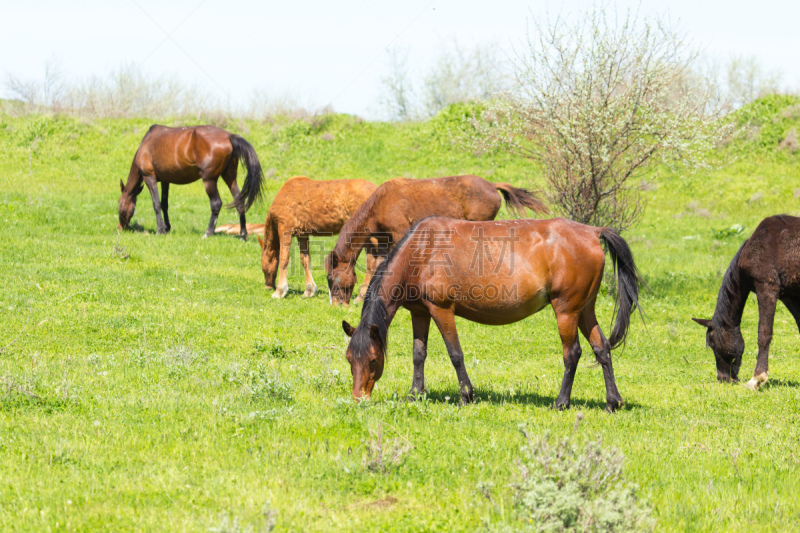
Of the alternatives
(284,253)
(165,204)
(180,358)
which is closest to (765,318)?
(180,358)

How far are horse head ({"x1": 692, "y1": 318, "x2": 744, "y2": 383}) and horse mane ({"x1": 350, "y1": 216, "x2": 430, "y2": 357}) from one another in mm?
5349

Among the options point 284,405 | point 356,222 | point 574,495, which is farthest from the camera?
point 356,222

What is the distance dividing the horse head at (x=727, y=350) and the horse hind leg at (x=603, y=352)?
11.2 feet

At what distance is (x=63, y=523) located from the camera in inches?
160

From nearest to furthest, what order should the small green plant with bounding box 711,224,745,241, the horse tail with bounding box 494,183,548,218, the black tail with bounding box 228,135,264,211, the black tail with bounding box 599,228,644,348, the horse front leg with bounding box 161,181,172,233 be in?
1. the black tail with bounding box 599,228,644,348
2. the horse tail with bounding box 494,183,548,218
3. the black tail with bounding box 228,135,264,211
4. the horse front leg with bounding box 161,181,172,233
5. the small green plant with bounding box 711,224,745,241

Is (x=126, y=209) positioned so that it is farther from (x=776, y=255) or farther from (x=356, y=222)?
(x=776, y=255)

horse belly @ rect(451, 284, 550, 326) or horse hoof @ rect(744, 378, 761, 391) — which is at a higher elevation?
horse belly @ rect(451, 284, 550, 326)

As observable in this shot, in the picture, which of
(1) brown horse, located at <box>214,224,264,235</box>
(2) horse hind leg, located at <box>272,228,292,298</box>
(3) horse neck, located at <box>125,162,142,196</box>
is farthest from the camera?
(1) brown horse, located at <box>214,224,264,235</box>

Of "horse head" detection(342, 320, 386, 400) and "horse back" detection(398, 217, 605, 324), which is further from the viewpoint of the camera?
"horse back" detection(398, 217, 605, 324)

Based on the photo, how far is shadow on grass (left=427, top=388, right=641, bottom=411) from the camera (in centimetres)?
759

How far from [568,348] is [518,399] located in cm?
94

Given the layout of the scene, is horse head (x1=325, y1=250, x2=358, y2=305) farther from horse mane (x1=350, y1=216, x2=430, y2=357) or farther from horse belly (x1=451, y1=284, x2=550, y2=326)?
horse belly (x1=451, y1=284, x2=550, y2=326)

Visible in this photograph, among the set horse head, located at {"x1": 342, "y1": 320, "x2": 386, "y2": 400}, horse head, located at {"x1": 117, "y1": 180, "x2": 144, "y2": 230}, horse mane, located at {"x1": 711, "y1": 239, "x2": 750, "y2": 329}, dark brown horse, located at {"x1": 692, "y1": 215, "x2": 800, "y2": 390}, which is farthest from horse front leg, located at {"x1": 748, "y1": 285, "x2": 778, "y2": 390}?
horse head, located at {"x1": 117, "y1": 180, "x2": 144, "y2": 230}

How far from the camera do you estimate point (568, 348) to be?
23.9 feet
